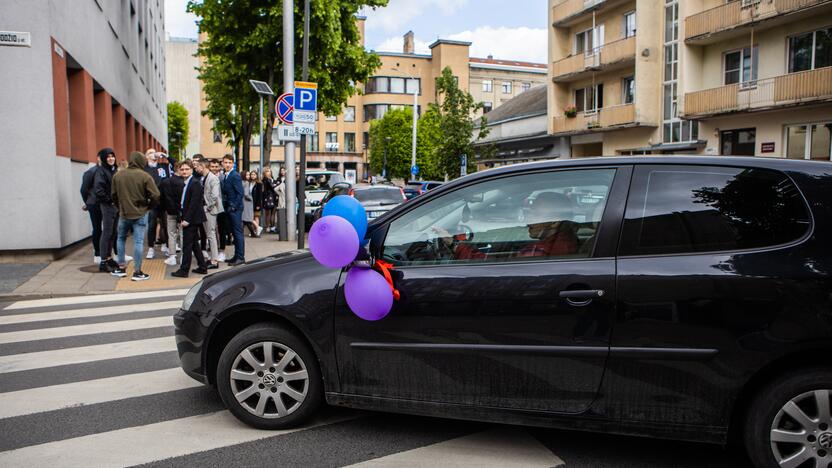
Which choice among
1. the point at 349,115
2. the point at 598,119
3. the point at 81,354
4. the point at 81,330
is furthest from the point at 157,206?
the point at 349,115

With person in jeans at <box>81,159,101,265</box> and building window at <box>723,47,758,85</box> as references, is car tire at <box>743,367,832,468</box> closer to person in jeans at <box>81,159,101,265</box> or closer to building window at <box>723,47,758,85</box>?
person in jeans at <box>81,159,101,265</box>

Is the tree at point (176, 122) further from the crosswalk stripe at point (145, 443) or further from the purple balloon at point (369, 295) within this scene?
the purple balloon at point (369, 295)

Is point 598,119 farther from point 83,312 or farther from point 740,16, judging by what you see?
point 83,312

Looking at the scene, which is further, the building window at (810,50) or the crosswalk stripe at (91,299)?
the building window at (810,50)

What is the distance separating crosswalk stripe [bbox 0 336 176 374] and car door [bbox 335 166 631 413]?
2965 millimetres

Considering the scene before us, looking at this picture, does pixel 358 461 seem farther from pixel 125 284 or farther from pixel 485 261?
pixel 125 284

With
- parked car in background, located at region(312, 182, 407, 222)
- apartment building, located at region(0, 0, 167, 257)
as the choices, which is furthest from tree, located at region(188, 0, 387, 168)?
apartment building, located at region(0, 0, 167, 257)

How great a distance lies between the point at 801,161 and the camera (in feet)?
11.1

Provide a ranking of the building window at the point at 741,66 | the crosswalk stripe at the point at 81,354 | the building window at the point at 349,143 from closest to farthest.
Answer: the crosswalk stripe at the point at 81,354 < the building window at the point at 741,66 < the building window at the point at 349,143

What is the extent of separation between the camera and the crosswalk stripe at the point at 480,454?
351 centimetres

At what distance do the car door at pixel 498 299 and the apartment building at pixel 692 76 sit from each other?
21.2m

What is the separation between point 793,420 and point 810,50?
2322 cm

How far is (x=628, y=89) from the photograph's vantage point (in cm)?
3144

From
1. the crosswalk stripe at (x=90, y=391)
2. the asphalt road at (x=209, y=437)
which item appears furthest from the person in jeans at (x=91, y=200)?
the crosswalk stripe at (x=90, y=391)
